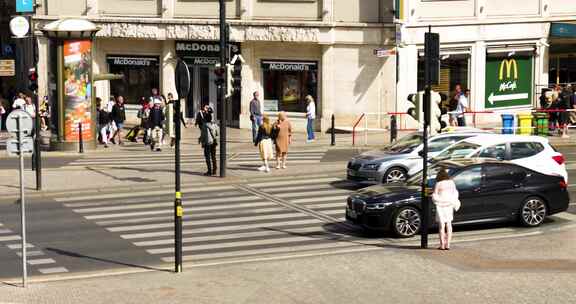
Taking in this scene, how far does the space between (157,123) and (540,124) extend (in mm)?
13692

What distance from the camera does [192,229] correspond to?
2200 cm

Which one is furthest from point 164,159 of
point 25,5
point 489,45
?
point 489,45

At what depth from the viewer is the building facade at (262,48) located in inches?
1624

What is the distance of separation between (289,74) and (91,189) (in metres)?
16.6

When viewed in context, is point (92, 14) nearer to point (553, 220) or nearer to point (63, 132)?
point (63, 132)

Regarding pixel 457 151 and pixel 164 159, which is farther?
pixel 164 159

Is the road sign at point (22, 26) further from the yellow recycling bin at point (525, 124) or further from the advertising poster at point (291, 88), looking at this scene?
the yellow recycling bin at point (525, 124)

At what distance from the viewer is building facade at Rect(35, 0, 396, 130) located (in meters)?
41.2

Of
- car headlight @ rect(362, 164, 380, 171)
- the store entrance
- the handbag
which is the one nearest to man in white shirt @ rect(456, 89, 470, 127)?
the store entrance

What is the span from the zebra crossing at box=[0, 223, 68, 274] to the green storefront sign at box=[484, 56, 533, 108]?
1017 inches

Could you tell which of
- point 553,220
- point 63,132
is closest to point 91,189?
point 63,132

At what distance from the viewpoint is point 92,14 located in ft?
142

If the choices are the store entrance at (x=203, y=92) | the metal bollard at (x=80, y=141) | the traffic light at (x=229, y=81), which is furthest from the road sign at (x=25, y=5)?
the store entrance at (x=203, y=92)

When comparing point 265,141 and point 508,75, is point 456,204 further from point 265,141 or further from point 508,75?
point 508,75
